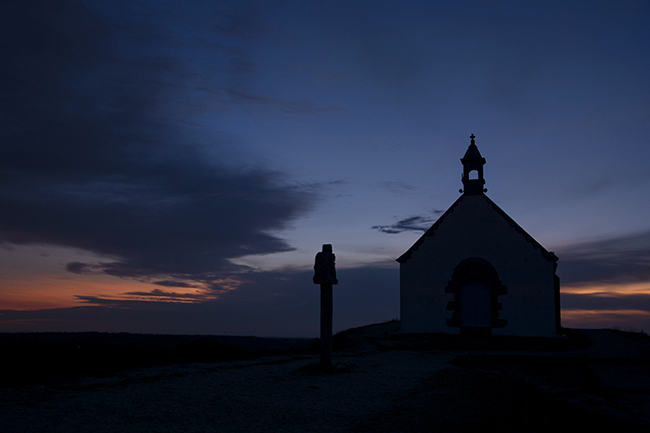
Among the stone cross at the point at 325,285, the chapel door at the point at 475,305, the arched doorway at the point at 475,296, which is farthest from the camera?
the chapel door at the point at 475,305

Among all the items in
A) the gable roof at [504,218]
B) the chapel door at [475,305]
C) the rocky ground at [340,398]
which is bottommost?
the rocky ground at [340,398]

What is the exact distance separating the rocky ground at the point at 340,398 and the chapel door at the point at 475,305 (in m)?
7.95

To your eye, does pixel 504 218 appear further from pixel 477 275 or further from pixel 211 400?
pixel 211 400

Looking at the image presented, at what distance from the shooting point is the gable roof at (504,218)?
21.7 meters

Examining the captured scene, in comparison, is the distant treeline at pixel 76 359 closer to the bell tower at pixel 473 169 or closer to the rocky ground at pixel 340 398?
the rocky ground at pixel 340 398

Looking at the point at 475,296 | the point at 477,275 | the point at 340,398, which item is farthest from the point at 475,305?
the point at 340,398

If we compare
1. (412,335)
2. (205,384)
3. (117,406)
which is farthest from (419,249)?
(117,406)

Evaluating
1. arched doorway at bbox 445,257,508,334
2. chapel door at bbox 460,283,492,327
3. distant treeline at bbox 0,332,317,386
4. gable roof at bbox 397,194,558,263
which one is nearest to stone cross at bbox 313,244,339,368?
distant treeline at bbox 0,332,317,386

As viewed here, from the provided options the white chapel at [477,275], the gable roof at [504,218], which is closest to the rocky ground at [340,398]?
the white chapel at [477,275]

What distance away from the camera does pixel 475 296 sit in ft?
74.2

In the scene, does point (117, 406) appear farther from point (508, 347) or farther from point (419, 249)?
point (419, 249)

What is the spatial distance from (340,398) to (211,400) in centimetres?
223

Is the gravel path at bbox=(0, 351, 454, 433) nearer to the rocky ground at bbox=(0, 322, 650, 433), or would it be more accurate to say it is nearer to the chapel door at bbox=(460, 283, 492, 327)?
the rocky ground at bbox=(0, 322, 650, 433)

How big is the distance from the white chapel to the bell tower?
5 cm
